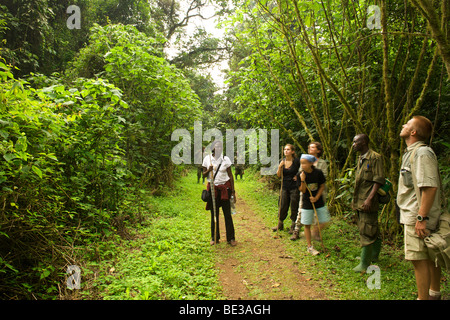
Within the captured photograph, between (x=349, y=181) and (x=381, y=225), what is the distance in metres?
1.16

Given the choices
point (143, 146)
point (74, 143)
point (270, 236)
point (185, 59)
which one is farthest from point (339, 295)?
point (185, 59)

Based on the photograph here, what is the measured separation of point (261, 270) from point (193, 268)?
1089 millimetres

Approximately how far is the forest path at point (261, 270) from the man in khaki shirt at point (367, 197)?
0.96 metres

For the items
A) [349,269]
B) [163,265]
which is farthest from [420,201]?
[163,265]

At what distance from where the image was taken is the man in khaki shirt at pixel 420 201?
8.41 feet

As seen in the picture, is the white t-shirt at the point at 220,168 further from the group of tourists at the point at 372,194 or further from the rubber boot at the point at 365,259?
the rubber boot at the point at 365,259

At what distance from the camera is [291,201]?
5.70 meters

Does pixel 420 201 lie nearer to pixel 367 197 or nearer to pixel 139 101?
pixel 367 197

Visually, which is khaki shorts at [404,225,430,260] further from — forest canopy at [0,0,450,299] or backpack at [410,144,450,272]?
forest canopy at [0,0,450,299]

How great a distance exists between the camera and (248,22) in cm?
672

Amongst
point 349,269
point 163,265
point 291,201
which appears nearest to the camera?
point 349,269

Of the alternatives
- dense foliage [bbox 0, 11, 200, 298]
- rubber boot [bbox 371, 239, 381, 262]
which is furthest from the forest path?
dense foliage [bbox 0, 11, 200, 298]

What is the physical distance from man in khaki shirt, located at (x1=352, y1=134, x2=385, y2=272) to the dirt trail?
973 millimetres
